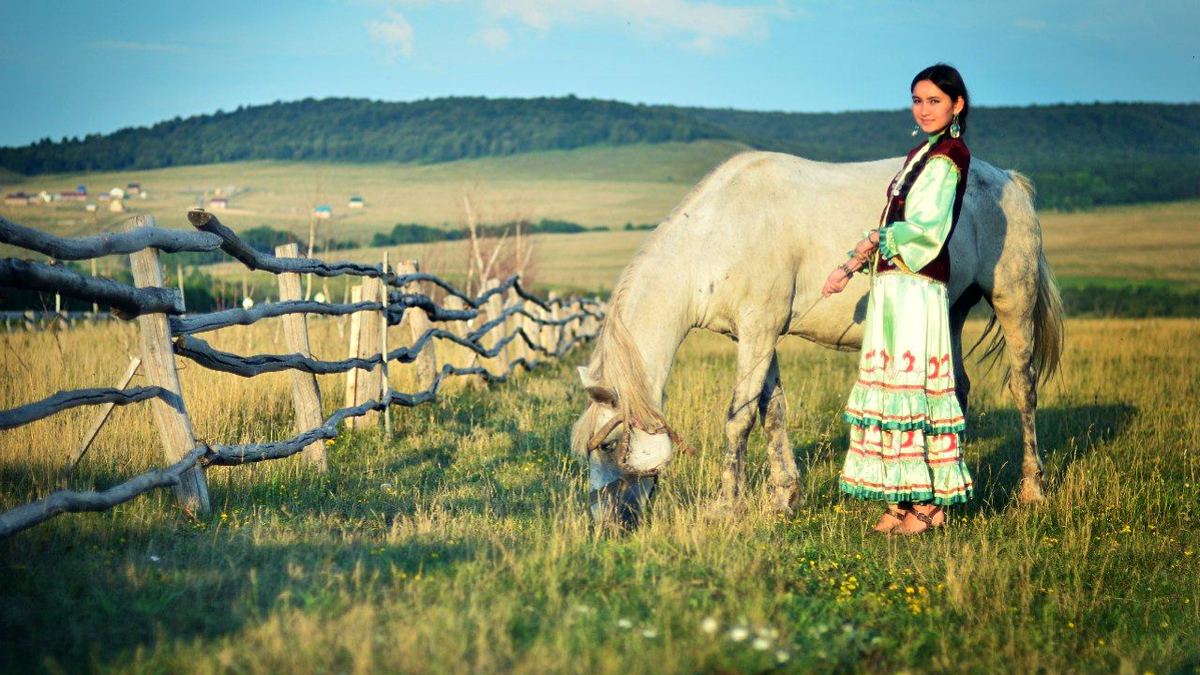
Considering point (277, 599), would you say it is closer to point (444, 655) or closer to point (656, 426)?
point (444, 655)

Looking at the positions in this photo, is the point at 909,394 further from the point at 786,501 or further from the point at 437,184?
the point at 437,184

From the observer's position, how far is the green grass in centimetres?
277

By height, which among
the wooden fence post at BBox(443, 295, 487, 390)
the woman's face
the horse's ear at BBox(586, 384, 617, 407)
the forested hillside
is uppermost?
the forested hillside

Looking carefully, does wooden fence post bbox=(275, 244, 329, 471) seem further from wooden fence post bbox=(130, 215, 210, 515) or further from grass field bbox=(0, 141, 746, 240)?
grass field bbox=(0, 141, 746, 240)

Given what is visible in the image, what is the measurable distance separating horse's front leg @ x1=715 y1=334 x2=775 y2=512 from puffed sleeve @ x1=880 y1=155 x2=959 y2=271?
2.99 ft

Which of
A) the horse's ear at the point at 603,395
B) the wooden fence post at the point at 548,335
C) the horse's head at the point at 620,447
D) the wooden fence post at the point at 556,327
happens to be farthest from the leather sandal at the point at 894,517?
the wooden fence post at the point at 556,327

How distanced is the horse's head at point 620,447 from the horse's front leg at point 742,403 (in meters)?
0.61

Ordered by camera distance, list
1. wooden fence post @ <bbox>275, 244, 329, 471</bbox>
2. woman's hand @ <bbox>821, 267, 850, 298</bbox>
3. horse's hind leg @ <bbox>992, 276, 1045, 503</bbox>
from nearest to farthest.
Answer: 1. woman's hand @ <bbox>821, 267, 850, 298</bbox>
2. wooden fence post @ <bbox>275, 244, 329, 471</bbox>
3. horse's hind leg @ <bbox>992, 276, 1045, 503</bbox>

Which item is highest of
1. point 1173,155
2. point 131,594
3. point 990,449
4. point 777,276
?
point 1173,155

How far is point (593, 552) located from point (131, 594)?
1695mm

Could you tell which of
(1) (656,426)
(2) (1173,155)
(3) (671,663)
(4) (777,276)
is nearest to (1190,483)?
(4) (777,276)

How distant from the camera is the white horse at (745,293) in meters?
4.47

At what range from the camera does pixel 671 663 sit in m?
2.64

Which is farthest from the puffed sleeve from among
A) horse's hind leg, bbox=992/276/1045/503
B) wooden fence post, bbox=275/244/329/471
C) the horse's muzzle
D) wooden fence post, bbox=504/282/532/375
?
wooden fence post, bbox=504/282/532/375
